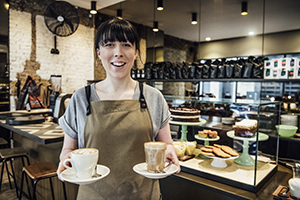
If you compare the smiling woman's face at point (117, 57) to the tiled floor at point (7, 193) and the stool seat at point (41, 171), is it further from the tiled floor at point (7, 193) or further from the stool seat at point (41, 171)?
the tiled floor at point (7, 193)

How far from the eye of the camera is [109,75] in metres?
1.21

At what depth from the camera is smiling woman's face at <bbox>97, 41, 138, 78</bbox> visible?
114 centimetres

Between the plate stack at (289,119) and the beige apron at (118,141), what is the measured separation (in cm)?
178

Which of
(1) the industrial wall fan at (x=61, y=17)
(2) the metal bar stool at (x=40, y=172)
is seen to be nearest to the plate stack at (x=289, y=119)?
(2) the metal bar stool at (x=40, y=172)

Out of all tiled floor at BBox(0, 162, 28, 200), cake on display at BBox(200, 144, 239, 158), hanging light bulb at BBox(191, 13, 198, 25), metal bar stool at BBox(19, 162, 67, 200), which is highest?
hanging light bulb at BBox(191, 13, 198, 25)

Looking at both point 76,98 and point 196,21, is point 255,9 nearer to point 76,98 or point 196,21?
point 196,21

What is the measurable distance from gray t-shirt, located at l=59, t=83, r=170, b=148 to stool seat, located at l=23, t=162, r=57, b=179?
1245mm

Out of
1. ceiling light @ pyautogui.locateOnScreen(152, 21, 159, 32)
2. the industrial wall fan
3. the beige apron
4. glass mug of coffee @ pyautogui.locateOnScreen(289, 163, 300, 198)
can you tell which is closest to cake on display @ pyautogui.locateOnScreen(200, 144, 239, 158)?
glass mug of coffee @ pyautogui.locateOnScreen(289, 163, 300, 198)

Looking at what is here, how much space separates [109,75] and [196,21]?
11.9ft

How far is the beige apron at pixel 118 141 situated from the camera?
1153 mm

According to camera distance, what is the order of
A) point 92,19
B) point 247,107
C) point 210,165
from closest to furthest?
point 247,107, point 210,165, point 92,19

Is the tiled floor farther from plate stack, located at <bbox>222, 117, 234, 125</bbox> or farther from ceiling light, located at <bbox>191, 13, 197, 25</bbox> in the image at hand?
ceiling light, located at <bbox>191, 13, 197, 25</bbox>

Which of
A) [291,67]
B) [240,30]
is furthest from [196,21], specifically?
[291,67]

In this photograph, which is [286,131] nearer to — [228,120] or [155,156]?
[228,120]
